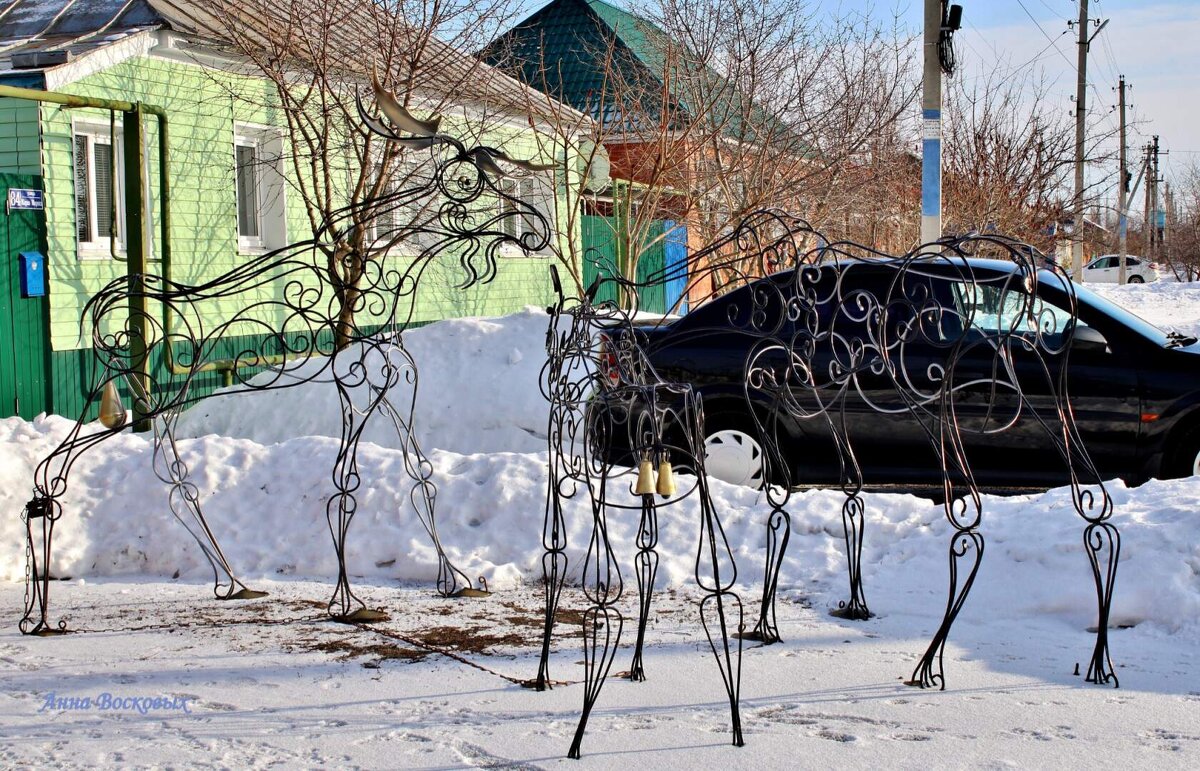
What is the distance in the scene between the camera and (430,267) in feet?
52.9

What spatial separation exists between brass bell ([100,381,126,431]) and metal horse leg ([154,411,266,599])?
0.43 m

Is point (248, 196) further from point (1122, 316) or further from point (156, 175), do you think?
point (1122, 316)

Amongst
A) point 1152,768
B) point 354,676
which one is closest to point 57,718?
point 354,676

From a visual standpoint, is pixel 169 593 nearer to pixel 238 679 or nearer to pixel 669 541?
pixel 238 679

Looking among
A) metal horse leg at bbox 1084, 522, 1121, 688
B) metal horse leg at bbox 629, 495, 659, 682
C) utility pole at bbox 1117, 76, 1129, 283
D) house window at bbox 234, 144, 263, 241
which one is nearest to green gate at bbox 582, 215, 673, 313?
house window at bbox 234, 144, 263, 241

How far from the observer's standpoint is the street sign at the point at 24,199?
10.0 meters

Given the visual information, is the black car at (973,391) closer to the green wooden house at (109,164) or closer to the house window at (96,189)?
the green wooden house at (109,164)

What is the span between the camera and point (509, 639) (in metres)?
5.64

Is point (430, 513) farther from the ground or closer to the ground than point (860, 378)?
closer to the ground

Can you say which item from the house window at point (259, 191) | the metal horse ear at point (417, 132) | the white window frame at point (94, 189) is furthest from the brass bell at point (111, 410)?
the house window at point (259, 191)

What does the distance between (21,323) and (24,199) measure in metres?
1.00

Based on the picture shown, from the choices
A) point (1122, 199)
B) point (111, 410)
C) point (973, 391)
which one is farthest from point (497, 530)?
point (1122, 199)

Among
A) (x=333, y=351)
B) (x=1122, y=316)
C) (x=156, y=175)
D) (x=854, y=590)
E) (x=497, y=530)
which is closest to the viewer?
(x=333, y=351)

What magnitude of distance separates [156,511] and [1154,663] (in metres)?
5.16
